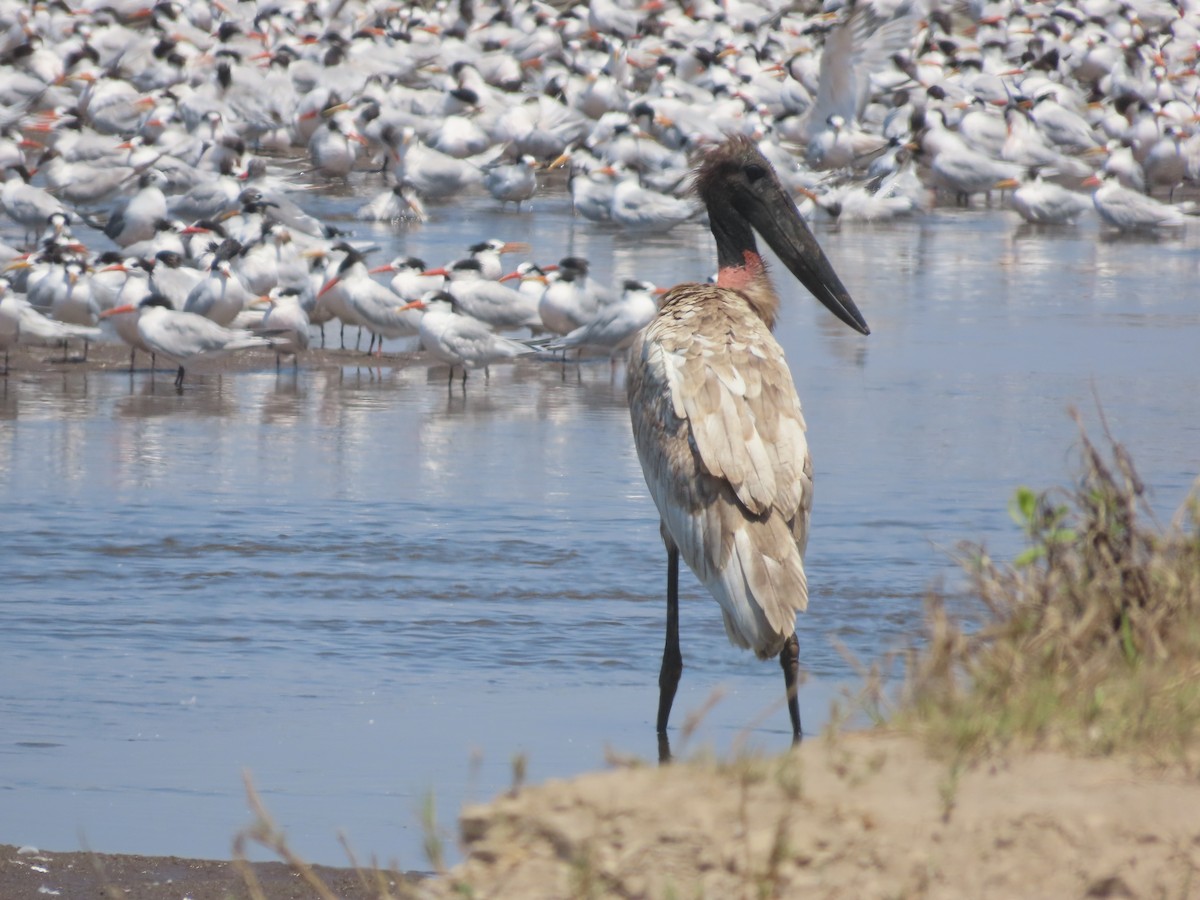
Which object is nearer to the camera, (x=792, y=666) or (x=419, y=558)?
(x=792, y=666)

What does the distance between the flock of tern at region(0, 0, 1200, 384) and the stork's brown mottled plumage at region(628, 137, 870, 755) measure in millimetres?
2156

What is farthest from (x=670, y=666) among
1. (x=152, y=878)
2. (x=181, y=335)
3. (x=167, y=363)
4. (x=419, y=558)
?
(x=167, y=363)

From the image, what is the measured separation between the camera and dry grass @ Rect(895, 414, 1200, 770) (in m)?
4.08

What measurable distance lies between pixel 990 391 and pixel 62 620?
6.46 m

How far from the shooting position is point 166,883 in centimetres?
514

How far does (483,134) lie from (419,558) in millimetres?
19144

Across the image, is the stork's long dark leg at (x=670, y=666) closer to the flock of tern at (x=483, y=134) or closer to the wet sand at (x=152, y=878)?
the wet sand at (x=152, y=878)

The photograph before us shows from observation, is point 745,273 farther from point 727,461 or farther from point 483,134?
point 483,134

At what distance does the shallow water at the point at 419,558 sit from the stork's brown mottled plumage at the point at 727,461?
1.97 ft

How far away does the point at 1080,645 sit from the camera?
469 cm

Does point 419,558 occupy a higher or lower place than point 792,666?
lower

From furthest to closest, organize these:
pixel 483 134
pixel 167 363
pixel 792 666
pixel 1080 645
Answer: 1. pixel 483 134
2. pixel 167 363
3. pixel 792 666
4. pixel 1080 645

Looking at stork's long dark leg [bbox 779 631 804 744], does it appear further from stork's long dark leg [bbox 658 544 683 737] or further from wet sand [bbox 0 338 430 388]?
wet sand [bbox 0 338 430 388]

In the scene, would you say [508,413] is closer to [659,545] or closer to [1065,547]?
[659,545]
